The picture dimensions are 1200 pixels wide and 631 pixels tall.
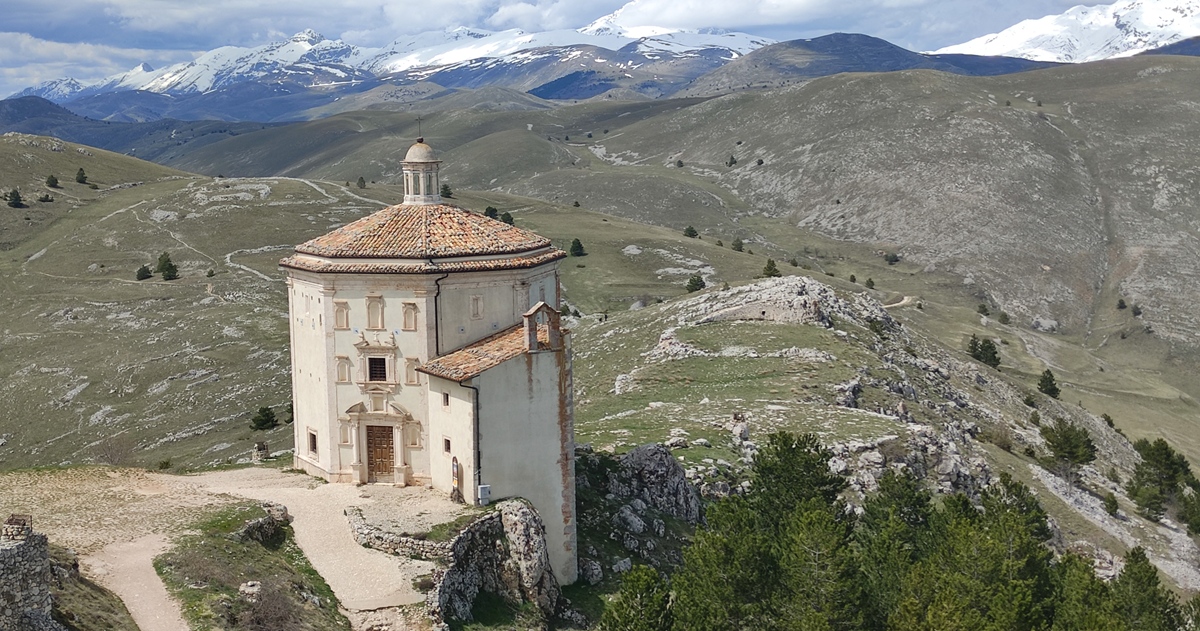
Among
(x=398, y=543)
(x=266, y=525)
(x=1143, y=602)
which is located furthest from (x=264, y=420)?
(x=1143, y=602)

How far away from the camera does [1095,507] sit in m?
56.4

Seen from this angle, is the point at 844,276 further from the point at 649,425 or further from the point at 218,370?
the point at 649,425

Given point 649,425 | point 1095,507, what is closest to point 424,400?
point 649,425

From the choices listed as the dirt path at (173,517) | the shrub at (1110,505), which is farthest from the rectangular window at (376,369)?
the shrub at (1110,505)

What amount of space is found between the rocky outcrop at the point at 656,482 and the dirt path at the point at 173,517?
8917 millimetres

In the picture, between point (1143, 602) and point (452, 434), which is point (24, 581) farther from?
point (1143, 602)

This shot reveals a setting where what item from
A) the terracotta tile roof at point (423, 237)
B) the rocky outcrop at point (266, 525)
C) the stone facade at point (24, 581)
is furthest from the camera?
the terracotta tile roof at point (423, 237)

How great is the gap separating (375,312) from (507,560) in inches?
396

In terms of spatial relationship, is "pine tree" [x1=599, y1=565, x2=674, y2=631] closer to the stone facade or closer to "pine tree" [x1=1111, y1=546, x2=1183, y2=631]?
the stone facade

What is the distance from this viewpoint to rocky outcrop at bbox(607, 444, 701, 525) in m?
40.7

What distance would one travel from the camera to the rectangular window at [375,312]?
35.6 m

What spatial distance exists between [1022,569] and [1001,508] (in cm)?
579

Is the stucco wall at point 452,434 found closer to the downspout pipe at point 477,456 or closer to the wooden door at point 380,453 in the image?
the downspout pipe at point 477,456

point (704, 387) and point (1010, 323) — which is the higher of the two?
point (704, 387)
